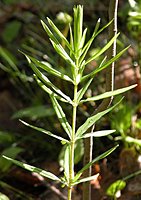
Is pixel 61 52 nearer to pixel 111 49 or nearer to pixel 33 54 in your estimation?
pixel 111 49

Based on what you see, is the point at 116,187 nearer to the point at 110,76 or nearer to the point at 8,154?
the point at 110,76

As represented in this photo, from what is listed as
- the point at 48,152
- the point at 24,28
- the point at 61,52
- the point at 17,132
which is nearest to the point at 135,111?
the point at 48,152

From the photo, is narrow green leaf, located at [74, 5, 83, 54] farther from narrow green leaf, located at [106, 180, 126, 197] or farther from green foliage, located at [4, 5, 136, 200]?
narrow green leaf, located at [106, 180, 126, 197]

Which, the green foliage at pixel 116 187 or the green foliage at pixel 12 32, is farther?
the green foliage at pixel 12 32

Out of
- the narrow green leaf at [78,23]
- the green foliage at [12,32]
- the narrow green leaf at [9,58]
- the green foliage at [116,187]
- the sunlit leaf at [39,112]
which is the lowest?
the green foliage at [116,187]

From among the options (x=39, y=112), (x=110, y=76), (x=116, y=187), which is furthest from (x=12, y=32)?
(x=110, y=76)


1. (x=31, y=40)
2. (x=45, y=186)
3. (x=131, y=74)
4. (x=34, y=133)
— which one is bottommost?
(x=45, y=186)

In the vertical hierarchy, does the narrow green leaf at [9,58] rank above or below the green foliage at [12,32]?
below

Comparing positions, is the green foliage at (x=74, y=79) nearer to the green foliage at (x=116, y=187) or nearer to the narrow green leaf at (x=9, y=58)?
the green foliage at (x=116, y=187)

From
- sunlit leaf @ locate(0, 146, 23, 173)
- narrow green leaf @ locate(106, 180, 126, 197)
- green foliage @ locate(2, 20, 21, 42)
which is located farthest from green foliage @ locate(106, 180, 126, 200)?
green foliage @ locate(2, 20, 21, 42)

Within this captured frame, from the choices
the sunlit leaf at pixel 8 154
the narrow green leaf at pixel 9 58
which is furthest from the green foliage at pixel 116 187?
the narrow green leaf at pixel 9 58

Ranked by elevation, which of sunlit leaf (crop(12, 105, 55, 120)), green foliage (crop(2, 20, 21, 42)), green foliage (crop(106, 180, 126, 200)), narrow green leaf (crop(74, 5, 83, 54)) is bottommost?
green foliage (crop(106, 180, 126, 200))
